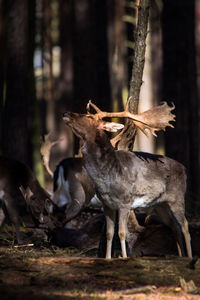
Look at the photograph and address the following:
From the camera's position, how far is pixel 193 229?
8.41 m

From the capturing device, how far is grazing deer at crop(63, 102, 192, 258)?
24.1ft

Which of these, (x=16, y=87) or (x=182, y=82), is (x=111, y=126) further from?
(x=182, y=82)

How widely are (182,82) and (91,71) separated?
4.59 m

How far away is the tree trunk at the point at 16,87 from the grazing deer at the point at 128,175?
6.36 metres

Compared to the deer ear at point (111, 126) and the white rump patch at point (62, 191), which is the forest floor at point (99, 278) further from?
the white rump patch at point (62, 191)

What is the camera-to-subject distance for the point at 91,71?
52.9 feet

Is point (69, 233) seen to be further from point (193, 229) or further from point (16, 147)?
point (16, 147)

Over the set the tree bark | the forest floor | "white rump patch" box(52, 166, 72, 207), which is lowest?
"white rump patch" box(52, 166, 72, 207)

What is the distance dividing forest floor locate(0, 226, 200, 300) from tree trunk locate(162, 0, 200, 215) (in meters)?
8.66

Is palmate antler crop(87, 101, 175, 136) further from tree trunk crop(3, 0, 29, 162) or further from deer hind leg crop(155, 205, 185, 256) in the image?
tree trunk crop(3, 0, 29, 162)

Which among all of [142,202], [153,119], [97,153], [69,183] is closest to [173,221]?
[142,202]

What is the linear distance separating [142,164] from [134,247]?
1.39m

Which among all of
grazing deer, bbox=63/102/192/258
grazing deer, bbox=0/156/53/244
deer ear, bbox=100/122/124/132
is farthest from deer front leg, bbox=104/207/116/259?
grazing deer, bbox=0/156/53/244

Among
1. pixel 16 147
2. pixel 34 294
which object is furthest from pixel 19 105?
pixel 34 294
